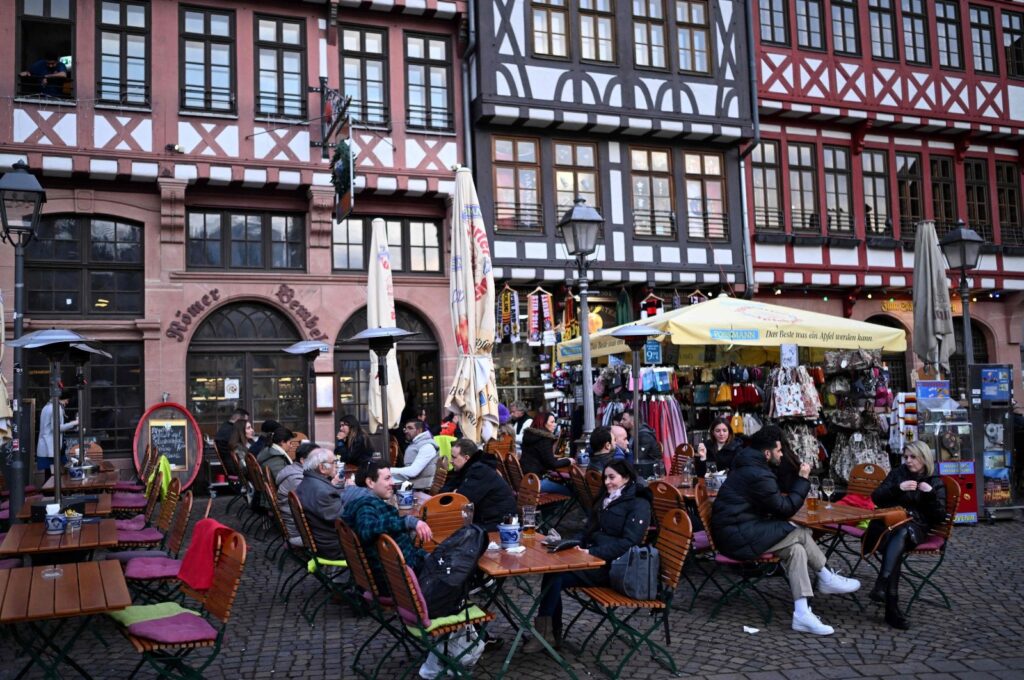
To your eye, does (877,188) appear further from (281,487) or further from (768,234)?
(281,487)

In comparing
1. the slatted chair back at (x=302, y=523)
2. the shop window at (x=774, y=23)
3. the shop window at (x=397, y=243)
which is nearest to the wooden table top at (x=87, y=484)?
the slatted chair back at (x=302, y=523)

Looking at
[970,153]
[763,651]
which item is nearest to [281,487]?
[763,651]

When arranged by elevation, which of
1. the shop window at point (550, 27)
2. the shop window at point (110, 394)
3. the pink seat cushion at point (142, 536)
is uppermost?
the shop window at point (550, 27)

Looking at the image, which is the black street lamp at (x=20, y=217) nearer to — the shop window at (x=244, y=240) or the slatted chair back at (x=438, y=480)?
the slatted chair back at (x=438, y=480)

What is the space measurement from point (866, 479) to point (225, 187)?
11.5 meters

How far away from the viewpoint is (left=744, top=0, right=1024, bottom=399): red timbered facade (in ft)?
62.3

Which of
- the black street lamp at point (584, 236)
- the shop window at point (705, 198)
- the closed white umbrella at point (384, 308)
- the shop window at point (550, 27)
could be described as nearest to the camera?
the black street lamp at point (584, 236)

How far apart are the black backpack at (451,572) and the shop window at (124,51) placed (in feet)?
40.7

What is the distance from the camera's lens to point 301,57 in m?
15.9

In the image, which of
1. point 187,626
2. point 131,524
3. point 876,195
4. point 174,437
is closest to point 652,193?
point 876,195

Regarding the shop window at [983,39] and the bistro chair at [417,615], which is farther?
the shop window at [983,39]

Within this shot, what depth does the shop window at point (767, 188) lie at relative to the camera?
18.9 meters

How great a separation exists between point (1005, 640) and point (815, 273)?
13.8 m

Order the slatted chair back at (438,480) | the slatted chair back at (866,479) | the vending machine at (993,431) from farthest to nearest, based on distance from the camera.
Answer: the vending machine at (993,431)
the slatted chair back at (438,480)
the slatted chair back at (866,479)
